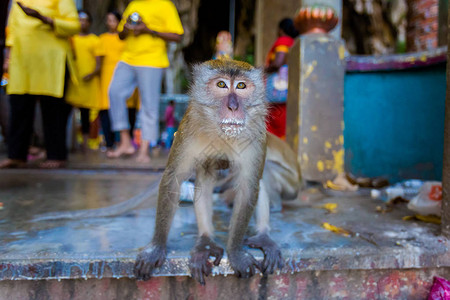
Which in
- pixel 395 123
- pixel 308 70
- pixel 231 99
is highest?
pixel 308 70

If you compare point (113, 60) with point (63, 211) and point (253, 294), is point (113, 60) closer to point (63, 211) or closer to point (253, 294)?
point (63, 211)

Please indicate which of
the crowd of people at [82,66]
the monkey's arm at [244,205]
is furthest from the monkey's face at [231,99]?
the crowd of people at [82,66]

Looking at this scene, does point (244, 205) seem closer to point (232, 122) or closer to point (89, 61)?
point (232, 122)

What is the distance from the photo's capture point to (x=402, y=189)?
2752 mm

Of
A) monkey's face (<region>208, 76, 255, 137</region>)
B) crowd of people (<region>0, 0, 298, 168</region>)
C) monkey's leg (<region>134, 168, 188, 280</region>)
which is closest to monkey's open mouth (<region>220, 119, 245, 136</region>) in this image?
monkey's face (<region>208, 76, 255, 137</region>)

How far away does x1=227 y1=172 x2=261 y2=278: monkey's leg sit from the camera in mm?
1462

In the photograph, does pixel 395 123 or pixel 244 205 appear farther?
pixel 395 123

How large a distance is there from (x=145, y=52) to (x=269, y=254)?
8.84 ft

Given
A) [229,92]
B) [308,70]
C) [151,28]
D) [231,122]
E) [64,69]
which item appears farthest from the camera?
[151,28]

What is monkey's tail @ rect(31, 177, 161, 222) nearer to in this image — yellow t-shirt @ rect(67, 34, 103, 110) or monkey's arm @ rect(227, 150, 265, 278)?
monkey's arm @ rect(227, 150, 265, 278)

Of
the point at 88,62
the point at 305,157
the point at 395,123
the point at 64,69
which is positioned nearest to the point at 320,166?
the point at 305,157

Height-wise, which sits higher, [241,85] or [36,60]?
[36,60]

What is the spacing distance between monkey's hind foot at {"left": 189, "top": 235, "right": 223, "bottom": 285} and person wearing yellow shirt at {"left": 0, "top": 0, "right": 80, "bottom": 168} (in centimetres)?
244

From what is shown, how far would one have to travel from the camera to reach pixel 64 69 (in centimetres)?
340
